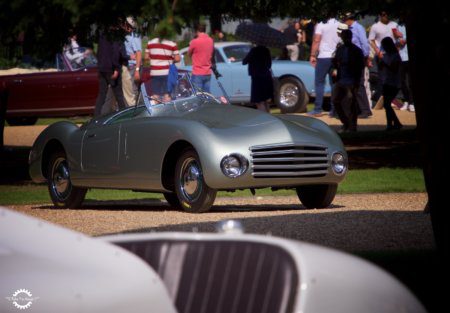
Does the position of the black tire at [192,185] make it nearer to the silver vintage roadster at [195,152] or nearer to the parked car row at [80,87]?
the silver vintage roadster at [195,152]

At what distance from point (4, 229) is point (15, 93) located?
24.0 m

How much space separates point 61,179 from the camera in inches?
526

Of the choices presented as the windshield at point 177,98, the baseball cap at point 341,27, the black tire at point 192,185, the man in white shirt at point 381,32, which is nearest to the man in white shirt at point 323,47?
the baseball cap at point 341,27

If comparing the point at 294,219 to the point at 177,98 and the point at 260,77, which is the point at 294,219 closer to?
the point at 177,98

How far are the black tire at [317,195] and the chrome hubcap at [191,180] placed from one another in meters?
1.27

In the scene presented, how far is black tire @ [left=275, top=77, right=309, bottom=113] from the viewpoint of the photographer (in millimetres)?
27625

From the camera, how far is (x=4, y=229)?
3.33 metres

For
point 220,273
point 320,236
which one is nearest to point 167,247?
point 220,273

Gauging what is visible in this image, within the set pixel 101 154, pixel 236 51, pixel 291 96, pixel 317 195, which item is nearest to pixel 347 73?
pixel 291 96

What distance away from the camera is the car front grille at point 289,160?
11.4 m

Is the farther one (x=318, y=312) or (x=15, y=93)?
(x=15, y=93)

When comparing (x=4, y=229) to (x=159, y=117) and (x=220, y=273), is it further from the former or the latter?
(x=159, y=117)

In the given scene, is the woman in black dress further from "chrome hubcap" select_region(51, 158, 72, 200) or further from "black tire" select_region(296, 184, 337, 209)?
"black tire" select_region(296, 184, 337, 209)

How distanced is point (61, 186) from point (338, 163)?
317cm
